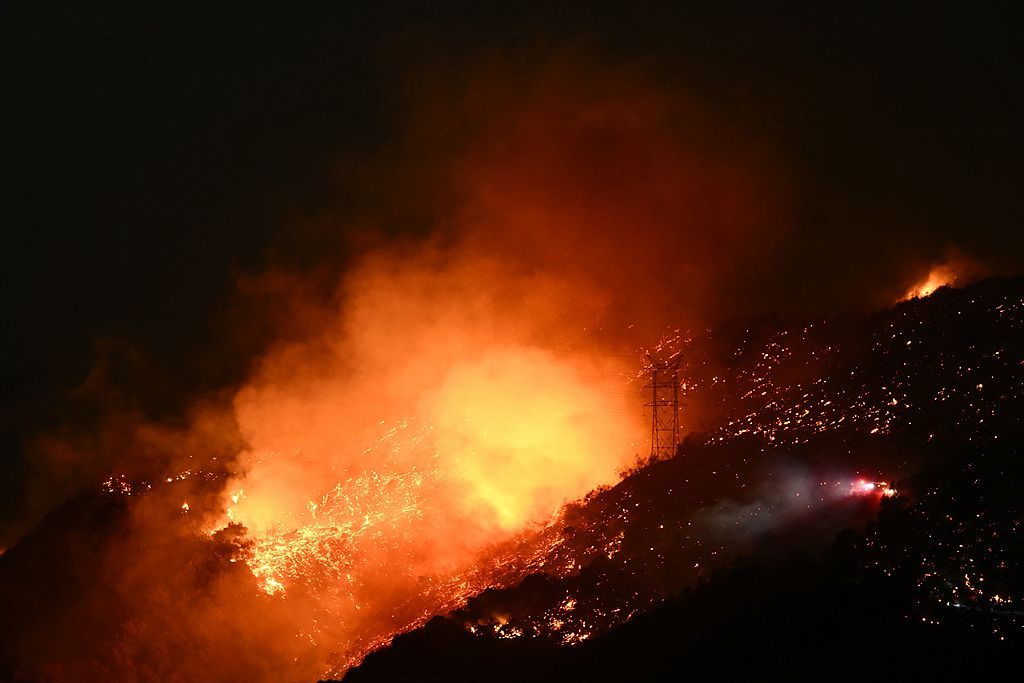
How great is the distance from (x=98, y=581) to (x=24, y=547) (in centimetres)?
811

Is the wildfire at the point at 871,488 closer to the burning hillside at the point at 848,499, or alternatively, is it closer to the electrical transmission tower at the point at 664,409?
the burning hillside at the point at 848,499

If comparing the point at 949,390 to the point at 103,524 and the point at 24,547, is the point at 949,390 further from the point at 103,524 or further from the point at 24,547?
the point at 24,547

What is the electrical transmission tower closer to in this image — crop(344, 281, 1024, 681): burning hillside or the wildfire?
crop(344, 281, 1024, 681): burning hillside

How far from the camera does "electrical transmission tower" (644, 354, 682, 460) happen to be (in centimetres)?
3434

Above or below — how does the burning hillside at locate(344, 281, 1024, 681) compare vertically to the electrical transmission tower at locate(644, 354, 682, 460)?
below

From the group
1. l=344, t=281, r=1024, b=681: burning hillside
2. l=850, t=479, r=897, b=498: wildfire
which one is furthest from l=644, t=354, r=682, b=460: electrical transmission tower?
l=850, t=479, r=897, b=498: wildfire

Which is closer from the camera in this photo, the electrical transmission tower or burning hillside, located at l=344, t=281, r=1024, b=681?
burning hillside, located at l=344, t=281, r=1024, b=681

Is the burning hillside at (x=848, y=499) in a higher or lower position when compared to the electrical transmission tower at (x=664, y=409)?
lower

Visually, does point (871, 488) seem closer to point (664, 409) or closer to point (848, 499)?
point (848, 499)

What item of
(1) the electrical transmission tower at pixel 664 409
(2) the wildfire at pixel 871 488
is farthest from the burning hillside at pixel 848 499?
(1) the electrical transmission tower at pixel 664 409

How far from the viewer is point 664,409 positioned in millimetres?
39000

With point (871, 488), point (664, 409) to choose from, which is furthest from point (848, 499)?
point (664, 409)

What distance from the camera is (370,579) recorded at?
33.5m

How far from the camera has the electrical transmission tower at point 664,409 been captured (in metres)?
34.3
